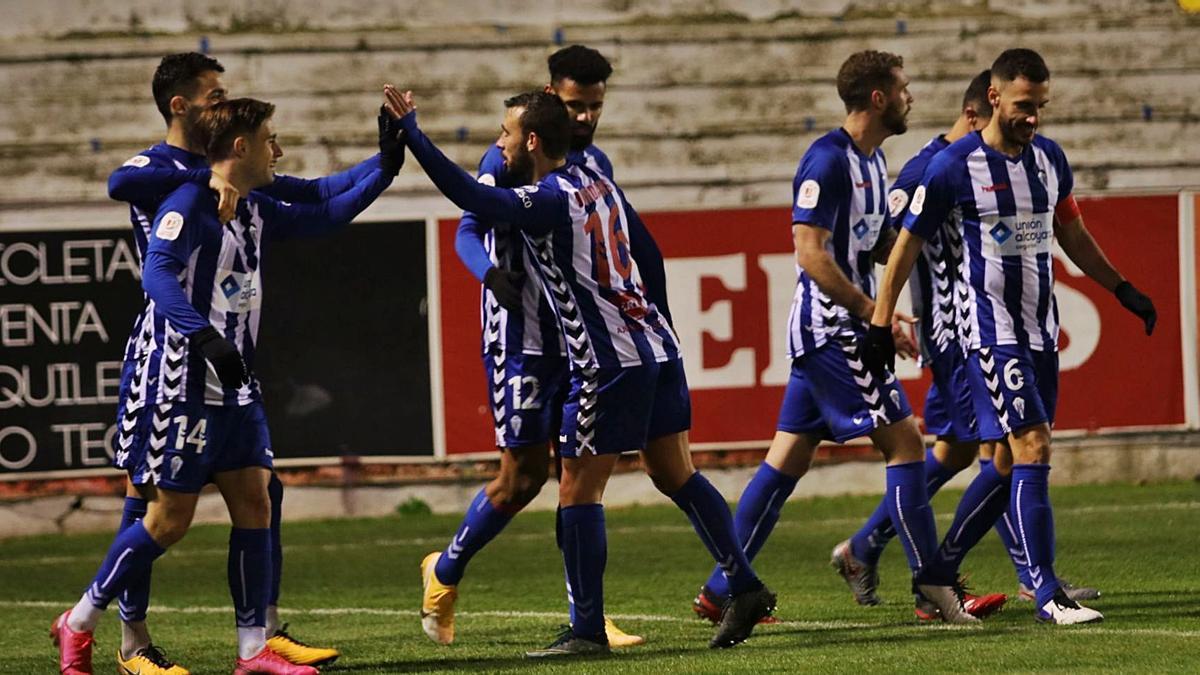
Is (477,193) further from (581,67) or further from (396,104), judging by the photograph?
(581,67)

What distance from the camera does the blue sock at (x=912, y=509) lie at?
24.4ft

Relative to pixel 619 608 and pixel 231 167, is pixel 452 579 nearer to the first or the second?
pixel 619 608

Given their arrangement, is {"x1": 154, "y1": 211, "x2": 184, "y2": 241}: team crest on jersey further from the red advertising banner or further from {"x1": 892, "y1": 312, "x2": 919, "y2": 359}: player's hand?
the red advertising banner

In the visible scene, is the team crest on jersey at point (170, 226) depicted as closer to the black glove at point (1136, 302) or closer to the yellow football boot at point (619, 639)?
the yellow football boot at point (619, 639)

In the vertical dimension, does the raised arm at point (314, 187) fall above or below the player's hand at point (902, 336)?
above

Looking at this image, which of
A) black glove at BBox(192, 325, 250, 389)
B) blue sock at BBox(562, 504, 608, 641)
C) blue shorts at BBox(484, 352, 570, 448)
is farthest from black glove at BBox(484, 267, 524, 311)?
black glove at BBox(192, 325, 250, 389)

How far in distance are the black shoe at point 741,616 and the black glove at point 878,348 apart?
93 cm

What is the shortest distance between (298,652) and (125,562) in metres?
0.82

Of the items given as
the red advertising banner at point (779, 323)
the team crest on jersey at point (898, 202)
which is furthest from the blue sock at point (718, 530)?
the red advertising banner at point (779, 323)

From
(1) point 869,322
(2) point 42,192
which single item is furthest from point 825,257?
(2) point 42,192

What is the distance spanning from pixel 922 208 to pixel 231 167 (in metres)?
2.43

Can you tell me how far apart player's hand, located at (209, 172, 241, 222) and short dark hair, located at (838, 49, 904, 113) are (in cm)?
242

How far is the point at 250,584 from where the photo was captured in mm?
6270

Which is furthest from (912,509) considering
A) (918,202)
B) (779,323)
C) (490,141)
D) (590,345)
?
(490,141)
